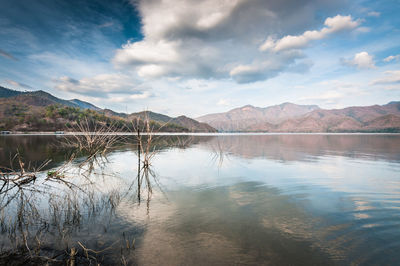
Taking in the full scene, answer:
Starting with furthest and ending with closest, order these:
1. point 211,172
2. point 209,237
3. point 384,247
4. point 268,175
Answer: point 211,172, point 268,175, point 209,237, point 384,247

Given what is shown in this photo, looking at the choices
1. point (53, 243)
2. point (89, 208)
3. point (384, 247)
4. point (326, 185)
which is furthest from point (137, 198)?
point (326, 185)

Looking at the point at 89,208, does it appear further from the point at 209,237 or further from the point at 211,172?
the point at 211,172

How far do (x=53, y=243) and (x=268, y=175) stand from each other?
13.5m

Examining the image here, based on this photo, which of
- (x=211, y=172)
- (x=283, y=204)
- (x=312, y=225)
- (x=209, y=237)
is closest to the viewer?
(x=209, y=237)

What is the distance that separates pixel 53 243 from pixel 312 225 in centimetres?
842

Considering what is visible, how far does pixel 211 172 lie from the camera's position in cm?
1614

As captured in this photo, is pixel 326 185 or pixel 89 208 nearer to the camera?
pixel 89 208

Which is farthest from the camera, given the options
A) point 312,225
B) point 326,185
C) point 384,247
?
point 326,185

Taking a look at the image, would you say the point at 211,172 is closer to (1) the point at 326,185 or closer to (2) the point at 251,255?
(1) the point at 326,185

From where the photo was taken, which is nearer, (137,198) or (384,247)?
(384,247)

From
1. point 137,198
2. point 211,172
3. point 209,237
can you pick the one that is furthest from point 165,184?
point 209,237

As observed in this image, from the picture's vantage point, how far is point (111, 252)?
16.4 feet

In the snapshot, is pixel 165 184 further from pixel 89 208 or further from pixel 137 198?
pixel 89 208

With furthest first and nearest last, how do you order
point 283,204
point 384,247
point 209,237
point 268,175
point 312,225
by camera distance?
point 268,175
point 283,204
point 312,225
point 209,237
point 384,247
